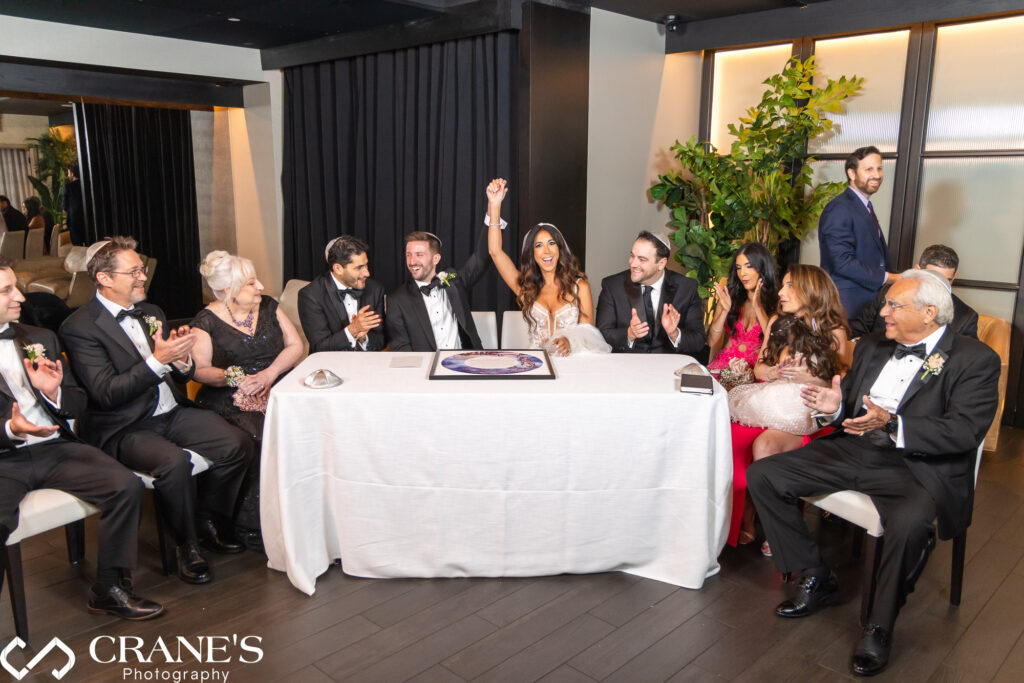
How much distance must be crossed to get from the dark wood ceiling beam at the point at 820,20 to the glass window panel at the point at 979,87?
0.31 meters

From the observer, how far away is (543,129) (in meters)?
4.78

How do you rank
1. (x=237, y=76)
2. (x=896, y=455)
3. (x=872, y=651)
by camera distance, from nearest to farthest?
1. (x=872, y=651)
2. (x=896, y=455)
3. (x=237, y=76)

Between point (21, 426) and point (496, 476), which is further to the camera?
point (496, 476)

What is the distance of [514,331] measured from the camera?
4160 mm

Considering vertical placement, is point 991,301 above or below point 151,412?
above

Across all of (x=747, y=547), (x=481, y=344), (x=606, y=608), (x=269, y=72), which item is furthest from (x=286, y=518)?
(x=269, y=72)

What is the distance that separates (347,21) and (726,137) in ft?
9.31

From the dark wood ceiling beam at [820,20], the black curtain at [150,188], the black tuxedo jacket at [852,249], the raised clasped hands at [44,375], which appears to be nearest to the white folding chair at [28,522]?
the raised clasped hands at [44,375]

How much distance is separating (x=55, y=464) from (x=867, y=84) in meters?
5.09

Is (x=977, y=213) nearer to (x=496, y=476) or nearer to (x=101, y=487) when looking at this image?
(x=496, y=476)

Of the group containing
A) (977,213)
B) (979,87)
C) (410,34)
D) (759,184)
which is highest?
(410,34)

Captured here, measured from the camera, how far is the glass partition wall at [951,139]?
4.80 m

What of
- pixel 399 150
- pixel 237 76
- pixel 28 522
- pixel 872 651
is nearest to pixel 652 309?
pixel 872 651

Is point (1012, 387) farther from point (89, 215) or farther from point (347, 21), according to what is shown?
point (89, 215)
